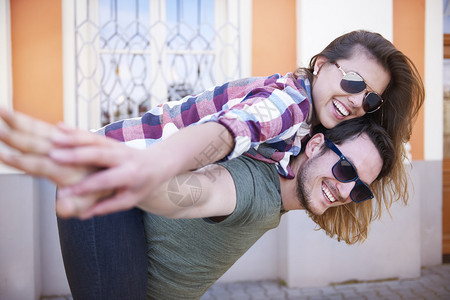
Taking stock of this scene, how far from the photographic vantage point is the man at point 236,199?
125 cm

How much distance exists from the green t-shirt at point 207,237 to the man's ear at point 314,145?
0.28 metres

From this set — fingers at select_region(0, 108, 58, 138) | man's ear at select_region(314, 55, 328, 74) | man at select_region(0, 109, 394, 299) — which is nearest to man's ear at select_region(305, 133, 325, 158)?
man at select_region(0, 109, 394, 299)

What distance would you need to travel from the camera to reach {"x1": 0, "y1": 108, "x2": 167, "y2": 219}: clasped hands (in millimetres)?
748

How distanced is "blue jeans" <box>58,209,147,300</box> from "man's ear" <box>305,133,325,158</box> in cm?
91

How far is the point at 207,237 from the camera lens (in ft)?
5.16

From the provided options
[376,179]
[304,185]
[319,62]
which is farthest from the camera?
[319,62]

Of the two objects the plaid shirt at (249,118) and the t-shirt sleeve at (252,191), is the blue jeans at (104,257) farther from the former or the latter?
the plaid shirt at (249,118)

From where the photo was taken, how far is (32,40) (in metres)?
4.23

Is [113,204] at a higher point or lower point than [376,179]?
higher

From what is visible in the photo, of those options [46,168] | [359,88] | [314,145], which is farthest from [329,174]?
[46,168]

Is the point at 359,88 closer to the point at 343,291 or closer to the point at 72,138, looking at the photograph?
the point at 72,138

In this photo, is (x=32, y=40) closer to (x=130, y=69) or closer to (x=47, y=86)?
(x=47, y=86)

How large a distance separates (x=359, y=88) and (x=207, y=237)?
1.06 meters

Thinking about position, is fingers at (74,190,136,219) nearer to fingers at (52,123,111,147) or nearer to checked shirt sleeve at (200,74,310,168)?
fingers at (52,123,111,147)
